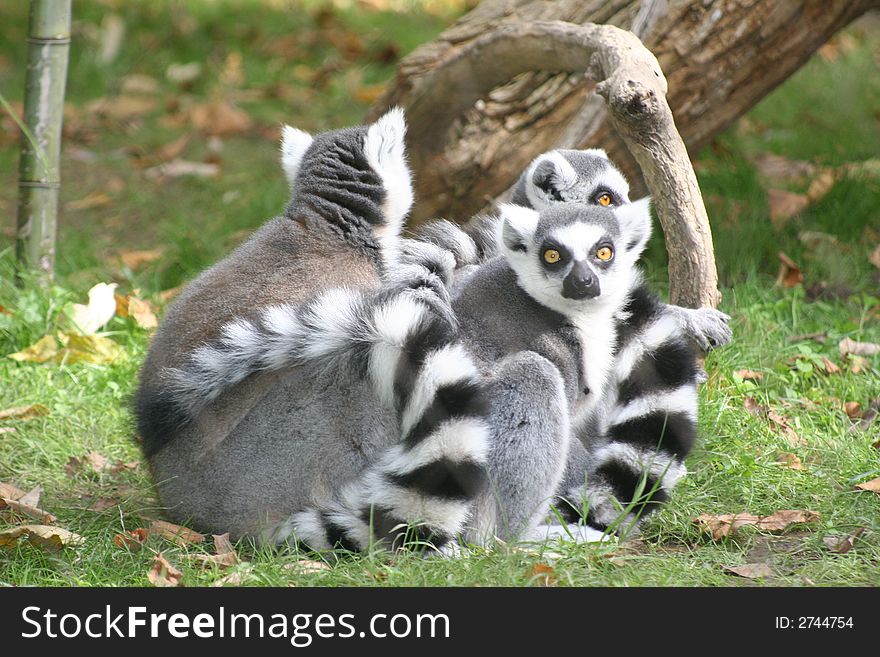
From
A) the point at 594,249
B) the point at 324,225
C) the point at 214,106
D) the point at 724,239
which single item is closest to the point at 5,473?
the point at 324,225

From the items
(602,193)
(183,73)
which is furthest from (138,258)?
(183,73)

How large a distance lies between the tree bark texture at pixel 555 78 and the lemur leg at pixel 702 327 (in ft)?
3.60

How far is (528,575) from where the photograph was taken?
9.59ft

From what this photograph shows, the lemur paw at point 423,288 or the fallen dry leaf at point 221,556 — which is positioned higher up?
the lemur paw at point 423,288

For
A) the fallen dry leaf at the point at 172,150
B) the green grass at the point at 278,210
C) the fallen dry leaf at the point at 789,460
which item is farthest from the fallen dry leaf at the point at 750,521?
the fallen dry leaf at the point at 172,150

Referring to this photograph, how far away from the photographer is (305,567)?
10.0 feet

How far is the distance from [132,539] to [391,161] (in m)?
1.60

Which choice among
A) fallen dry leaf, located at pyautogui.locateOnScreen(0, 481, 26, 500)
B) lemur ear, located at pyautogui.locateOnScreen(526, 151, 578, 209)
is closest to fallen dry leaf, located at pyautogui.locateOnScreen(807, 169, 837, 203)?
lemur ear, located at pyautogui.locateOnScreen(526, 151, 578, 209)

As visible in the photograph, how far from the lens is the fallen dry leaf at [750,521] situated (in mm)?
3338

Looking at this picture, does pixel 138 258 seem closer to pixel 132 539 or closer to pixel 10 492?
pixel 10 492

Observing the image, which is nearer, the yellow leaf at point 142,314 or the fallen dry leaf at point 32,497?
the fallen dry leaf at point 32,497

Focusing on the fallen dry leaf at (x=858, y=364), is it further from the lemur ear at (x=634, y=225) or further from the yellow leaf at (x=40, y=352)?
the yellow leaf at (x=40, y=352)

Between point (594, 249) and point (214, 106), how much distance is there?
534 centimetres

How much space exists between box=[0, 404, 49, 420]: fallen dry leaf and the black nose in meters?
2.31
